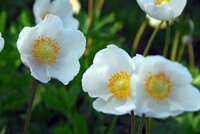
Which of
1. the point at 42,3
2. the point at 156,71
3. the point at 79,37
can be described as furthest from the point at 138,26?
the point at 156,71

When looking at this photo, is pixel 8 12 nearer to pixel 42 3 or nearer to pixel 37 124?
pixel 37 124

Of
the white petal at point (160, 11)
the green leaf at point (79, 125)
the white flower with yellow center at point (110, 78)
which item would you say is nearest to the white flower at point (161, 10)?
the white petal at point (160, 11)

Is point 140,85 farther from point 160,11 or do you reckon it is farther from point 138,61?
point 160,11

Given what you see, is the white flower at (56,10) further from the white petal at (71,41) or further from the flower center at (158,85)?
the flower center at (158,85)

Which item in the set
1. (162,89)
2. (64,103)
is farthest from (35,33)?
(64,103)

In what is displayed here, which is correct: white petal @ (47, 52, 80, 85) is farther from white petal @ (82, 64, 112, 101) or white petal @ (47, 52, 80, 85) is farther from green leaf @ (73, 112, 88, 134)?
green leaf @ (73, 112, 88, 134)
